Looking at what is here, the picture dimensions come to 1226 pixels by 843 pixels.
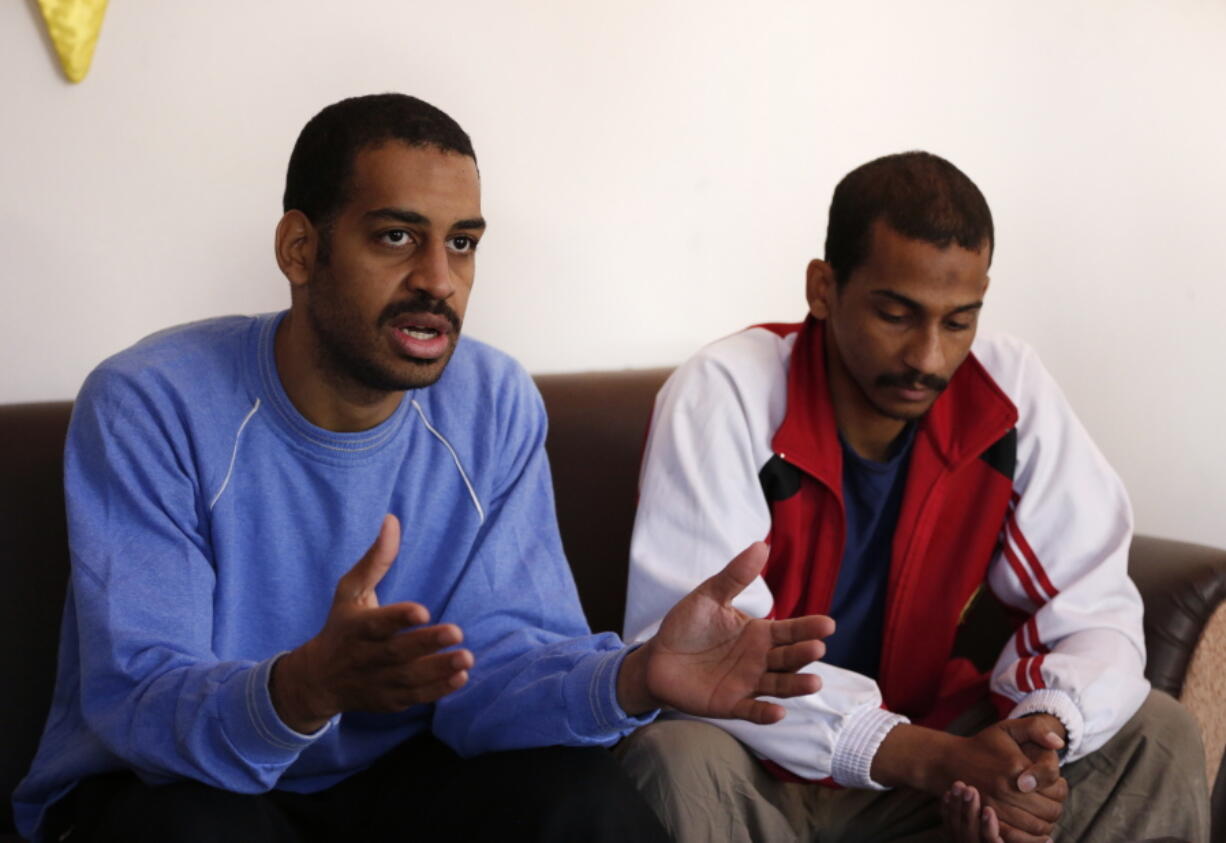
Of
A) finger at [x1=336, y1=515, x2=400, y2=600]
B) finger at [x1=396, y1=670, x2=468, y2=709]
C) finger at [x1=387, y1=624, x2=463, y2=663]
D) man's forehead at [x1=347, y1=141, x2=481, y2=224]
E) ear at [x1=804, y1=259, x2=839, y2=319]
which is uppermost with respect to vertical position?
man's forehead at [x1=347, y1=141, x2=481, y2=224]

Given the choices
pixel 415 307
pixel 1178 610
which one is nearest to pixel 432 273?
pixel 415 307

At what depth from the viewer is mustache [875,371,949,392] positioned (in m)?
1.80

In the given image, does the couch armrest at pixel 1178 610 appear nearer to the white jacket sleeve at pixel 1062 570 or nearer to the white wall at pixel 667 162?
the white jacket sleeve at pixel 1062 570

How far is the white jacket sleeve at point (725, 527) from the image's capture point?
1684 millimetres

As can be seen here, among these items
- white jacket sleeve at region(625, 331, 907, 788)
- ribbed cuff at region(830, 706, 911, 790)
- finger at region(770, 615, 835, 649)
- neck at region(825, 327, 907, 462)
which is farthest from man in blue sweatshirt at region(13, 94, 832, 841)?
neck at region(825, 327, 907, 462)

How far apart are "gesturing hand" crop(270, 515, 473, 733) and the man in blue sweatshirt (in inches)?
0.5

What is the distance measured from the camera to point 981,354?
2006 millimetres

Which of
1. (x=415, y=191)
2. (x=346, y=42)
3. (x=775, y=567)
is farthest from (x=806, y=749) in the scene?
(x=346, y=42)

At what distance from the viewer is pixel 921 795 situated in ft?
5.69

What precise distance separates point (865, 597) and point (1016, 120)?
45.9 inches

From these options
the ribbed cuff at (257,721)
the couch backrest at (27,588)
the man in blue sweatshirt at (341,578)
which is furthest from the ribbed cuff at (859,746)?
the couch backrest at (27,588)

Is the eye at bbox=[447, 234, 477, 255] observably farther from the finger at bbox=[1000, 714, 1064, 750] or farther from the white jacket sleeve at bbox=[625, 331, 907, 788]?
the finger at bbox=[1000, 714, 1064, 750]

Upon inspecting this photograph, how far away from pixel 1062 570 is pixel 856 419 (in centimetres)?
35

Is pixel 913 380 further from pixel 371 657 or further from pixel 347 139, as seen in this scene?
pixel 371 657
